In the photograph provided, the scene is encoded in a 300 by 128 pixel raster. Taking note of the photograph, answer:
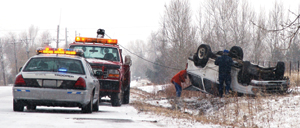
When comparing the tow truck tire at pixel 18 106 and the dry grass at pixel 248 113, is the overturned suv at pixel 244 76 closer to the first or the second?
the dry grass at pixel 248 113

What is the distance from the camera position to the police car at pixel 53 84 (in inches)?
324

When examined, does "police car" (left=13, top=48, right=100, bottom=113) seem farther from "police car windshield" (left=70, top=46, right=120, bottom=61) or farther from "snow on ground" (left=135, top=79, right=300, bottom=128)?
"police car windshield" (left=70, top=46, right=120, bottom=61)

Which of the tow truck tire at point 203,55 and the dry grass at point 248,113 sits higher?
the tow truck tire at point 203,55

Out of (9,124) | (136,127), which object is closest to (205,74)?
(136,127)

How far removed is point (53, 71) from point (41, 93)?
0.63 m

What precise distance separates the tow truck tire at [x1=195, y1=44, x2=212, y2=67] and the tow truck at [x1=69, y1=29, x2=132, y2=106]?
8.57 ft

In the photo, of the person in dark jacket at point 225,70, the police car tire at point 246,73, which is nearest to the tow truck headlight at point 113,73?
the person in dark jacket at point 225,70

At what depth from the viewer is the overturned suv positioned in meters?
12.0

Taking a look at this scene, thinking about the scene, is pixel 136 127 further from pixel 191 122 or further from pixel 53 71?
pixel 53 71

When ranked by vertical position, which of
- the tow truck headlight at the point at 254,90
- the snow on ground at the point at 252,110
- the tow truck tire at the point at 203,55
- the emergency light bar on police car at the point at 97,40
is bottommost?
the snow on ground at the point at 252,110

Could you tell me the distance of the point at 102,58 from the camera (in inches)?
521

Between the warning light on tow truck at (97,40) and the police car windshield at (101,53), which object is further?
the warning light on tow truck at (97,40)

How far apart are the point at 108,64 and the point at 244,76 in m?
4.45

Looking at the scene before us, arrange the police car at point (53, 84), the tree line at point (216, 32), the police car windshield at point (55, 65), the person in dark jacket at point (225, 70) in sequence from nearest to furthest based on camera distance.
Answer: the police car at point (53, 84) < the police car windshield at point (55, 65) < the person in dark jacket at point (225, 70) < the tree line at point (216, 32)
